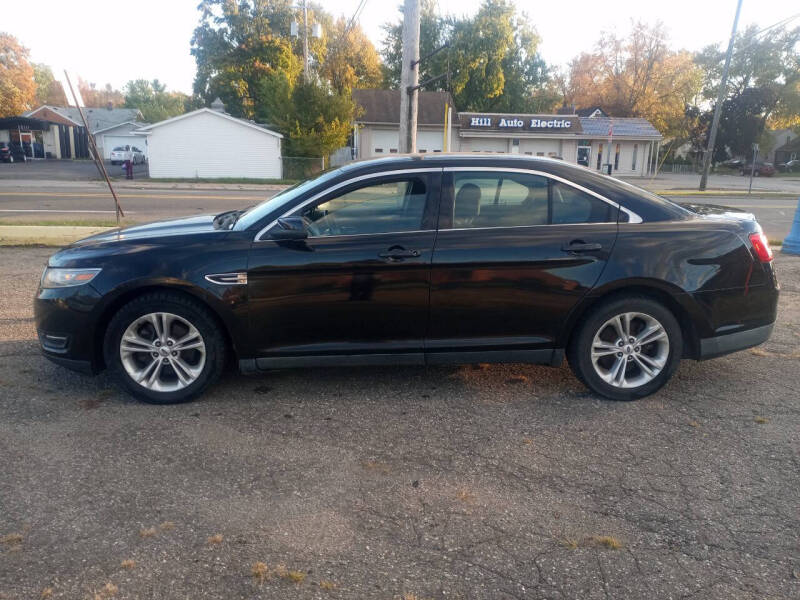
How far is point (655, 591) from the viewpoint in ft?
8.68

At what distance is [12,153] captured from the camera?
56.0 metres

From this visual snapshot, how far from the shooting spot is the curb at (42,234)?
1062 cm

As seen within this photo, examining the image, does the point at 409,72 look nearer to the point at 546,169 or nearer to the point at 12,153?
the point at 546,169

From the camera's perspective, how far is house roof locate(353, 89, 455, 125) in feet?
146

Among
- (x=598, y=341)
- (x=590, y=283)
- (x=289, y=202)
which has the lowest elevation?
(x=598, y=341)

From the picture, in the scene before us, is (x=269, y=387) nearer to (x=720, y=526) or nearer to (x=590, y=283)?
(x=590, y=283)

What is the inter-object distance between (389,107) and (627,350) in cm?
4288

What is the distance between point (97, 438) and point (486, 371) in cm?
285

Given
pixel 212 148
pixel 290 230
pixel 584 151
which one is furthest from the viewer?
pixel 584 151

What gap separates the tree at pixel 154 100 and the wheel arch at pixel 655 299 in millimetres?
69939

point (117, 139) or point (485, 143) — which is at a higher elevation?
point (485, 143)

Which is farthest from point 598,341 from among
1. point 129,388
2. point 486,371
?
Result: point 129,388

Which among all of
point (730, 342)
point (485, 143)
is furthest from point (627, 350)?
point (485, 143)

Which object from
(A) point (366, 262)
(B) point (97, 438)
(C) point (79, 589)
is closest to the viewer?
(C) point (79, 589)
